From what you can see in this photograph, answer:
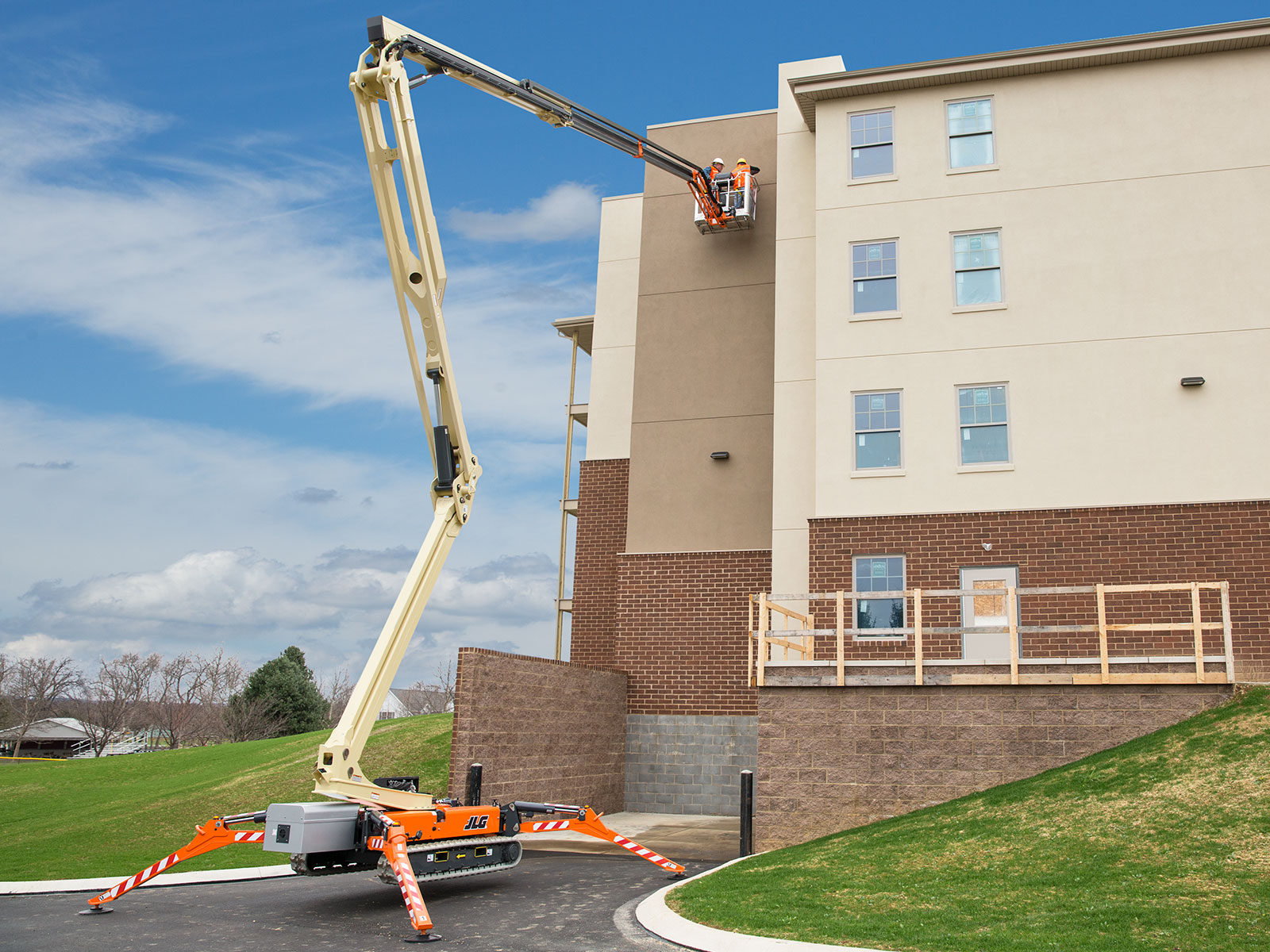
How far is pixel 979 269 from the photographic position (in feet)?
68.4

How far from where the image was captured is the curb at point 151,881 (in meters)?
13.1

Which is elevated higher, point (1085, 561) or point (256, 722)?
point (1085, 561)

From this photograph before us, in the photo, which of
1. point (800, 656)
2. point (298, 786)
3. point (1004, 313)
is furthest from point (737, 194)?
point (298, 786)

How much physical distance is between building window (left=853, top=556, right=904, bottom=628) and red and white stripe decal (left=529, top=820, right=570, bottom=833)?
8.75 meters

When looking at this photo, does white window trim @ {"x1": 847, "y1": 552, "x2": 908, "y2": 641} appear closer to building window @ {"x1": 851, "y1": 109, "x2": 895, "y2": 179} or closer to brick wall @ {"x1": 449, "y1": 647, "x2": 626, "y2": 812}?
brick wall @ {"x1": 449, "y1": 647, "x2": 626, "y2": 812}

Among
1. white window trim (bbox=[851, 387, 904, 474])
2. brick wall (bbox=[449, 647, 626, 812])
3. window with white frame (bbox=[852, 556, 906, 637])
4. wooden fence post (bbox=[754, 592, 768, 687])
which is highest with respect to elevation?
white window trim (bbox=[851, 387, 904, 474])

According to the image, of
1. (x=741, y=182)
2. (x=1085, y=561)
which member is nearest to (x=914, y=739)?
(x=1085, y=561)

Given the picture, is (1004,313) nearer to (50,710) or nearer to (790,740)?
(790,740)

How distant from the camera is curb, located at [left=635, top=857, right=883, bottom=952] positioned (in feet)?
28.6

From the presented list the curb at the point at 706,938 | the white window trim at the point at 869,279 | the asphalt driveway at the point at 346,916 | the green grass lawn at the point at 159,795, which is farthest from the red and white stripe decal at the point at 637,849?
the white window trim at the point at 869,279

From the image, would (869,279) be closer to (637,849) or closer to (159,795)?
(637,849)

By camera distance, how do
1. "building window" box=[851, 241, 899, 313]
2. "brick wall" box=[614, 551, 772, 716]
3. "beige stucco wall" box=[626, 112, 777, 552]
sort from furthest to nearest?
"beige stucco wall" box=[626, 112, 777, 552] < "brick wall" box=[614, 551, 772, 716] < "building window" box=[851, 241, 899, 313]

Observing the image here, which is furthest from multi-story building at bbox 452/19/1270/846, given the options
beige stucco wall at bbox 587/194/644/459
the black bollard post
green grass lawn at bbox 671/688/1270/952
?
beige stucco wall at bbox 587/194/644/459

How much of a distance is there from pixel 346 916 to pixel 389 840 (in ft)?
3.27
